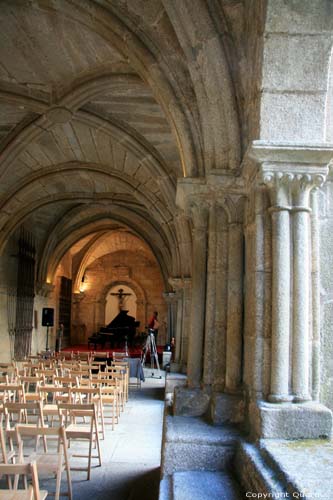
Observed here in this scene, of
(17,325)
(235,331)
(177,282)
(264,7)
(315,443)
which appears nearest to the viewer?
(315,443)

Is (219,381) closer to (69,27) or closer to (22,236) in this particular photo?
(69,27)

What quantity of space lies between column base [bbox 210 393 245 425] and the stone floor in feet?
2.95

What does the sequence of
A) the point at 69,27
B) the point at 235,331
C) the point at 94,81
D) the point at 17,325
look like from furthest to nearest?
the point at 17,325 → the point at 94,81 → the point at 69,27 → the point at 235,331

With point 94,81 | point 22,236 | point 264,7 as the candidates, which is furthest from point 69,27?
point 22,236

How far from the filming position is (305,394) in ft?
8.84

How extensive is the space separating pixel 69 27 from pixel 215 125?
270 cm

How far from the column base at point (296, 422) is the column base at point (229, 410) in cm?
53

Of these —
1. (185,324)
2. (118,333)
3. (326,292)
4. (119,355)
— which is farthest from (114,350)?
(326,292)

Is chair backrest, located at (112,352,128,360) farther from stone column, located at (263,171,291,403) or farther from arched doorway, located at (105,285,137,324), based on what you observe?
arched doorway, located at (105,285,137,324)

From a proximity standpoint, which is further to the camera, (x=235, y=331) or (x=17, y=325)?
(x=17, y=325)

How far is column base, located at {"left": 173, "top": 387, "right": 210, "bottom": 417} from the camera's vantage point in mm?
3471

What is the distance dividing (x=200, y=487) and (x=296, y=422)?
0.60 meters

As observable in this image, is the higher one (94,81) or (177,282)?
(94,81)

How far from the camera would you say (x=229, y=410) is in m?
3.21
